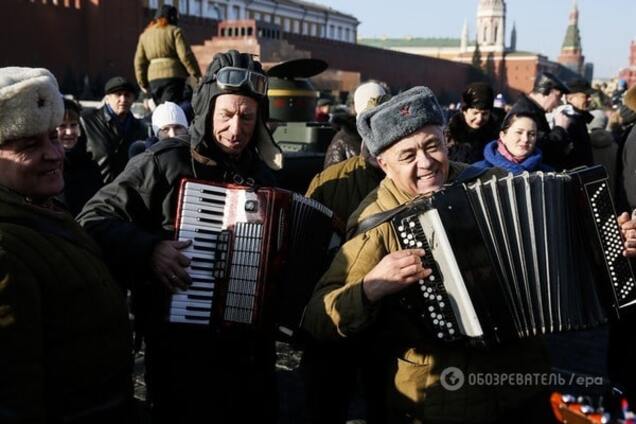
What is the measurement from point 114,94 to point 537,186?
454 centimetres

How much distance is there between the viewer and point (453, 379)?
2.11m

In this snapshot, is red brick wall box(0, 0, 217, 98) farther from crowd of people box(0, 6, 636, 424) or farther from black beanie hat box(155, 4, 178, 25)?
crowd of people box(0, 6, 636, 424)

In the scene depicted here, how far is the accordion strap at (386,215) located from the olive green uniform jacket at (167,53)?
4.75 m

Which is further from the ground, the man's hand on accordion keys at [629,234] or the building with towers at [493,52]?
the building with towers at [493,52]

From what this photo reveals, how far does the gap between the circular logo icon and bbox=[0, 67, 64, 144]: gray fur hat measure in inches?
57.5

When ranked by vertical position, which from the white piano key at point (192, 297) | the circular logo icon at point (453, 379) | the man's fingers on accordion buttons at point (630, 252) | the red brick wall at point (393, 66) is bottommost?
the circular logo icon at point (453, 379)

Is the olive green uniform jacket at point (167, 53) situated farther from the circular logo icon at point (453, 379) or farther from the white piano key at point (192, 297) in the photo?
the circular logo icon at point (453, 379)

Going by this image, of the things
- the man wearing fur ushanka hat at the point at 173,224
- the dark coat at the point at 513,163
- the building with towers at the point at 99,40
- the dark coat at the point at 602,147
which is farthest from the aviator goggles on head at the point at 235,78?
the building with towers at the point at 99,40

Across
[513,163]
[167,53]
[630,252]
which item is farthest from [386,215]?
[167,53]

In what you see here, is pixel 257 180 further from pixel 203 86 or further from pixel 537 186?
pixel 537 186

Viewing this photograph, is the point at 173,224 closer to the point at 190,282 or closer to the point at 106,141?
the point at 190,282

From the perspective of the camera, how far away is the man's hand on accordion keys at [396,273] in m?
2.01

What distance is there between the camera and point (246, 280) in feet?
7.60

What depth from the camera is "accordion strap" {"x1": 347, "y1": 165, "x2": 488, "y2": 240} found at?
213 centimetres
